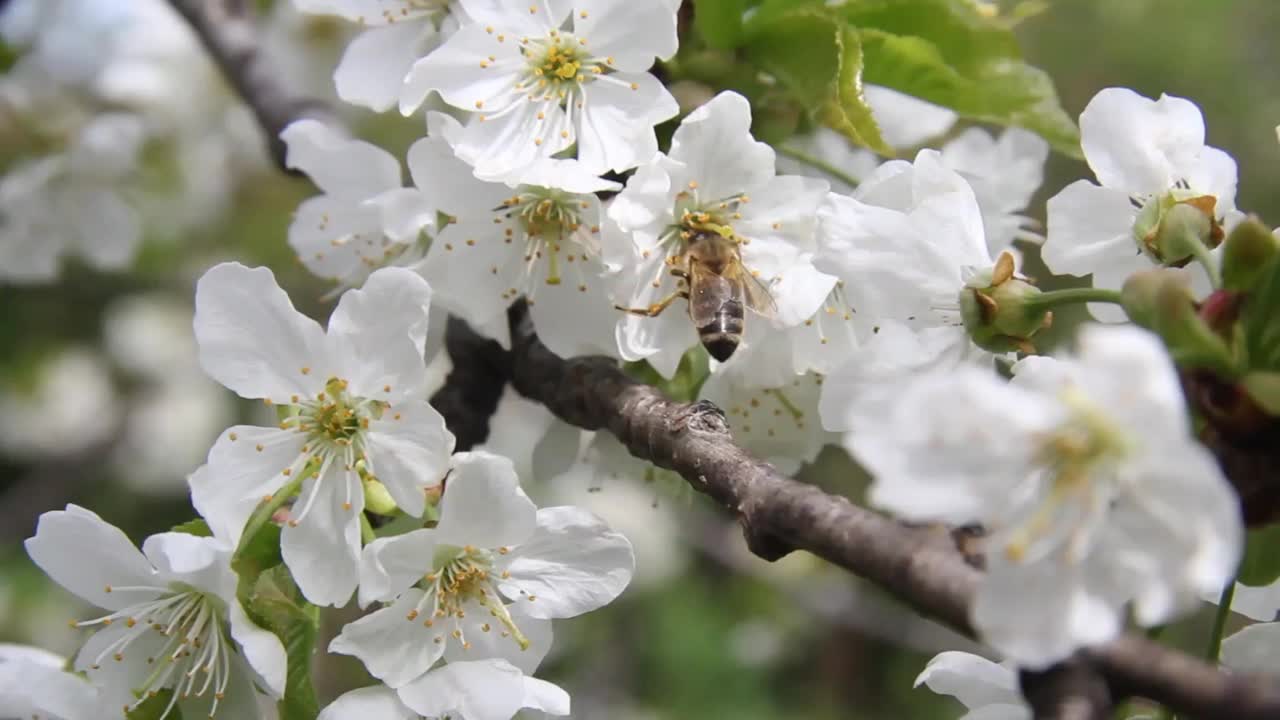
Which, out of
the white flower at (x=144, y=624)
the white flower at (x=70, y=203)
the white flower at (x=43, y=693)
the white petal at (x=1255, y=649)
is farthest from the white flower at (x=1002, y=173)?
→ the white flower at (x=70, y=203)

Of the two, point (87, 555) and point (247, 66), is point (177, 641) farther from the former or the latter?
point (247, 66)

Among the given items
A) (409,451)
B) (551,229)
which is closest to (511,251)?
(551,229)

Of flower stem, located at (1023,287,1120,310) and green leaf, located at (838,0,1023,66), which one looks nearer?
flower stem, located at (1023,287,1120,310)

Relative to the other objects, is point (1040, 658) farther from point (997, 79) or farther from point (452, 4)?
point (452, 4)

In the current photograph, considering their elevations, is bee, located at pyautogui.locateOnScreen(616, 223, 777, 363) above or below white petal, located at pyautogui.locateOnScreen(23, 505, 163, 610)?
above

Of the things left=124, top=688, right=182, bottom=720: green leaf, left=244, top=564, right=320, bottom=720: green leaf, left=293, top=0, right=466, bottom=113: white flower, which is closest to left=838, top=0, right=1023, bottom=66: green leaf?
left=293, top=0, right=466, bottom=113: white flower

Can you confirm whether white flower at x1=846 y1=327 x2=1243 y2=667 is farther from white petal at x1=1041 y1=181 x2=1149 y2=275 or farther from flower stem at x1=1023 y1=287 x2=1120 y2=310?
white petal at x1=1041 y1=181 x2=1149 y2=275
